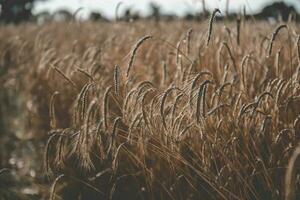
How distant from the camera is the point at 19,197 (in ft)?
7.13

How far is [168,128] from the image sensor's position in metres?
1.70

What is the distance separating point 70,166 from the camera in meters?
2.33

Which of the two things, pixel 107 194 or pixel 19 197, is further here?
pixel 19 197

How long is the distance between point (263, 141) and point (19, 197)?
1018 mm

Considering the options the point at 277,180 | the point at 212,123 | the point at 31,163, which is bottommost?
the point at 31,163

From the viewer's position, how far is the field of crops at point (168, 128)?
1575mm

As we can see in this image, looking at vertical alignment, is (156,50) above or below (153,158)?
above

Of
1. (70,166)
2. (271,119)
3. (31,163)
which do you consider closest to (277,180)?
(271,119)

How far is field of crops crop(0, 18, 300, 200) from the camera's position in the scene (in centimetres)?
158

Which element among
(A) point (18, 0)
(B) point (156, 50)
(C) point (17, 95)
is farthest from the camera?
(A) point (18, 0)

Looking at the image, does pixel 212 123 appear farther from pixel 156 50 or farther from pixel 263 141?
pixel 156 50

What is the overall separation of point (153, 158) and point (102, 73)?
3.44 ft

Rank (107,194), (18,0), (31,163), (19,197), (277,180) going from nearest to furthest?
(277,180) → (107,194) → (19,197) → (31,163) → (18,0)

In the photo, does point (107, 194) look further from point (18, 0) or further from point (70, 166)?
point (18, 0)
